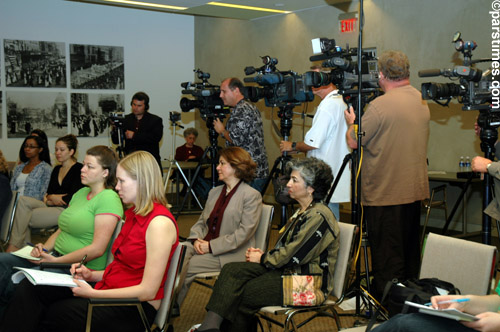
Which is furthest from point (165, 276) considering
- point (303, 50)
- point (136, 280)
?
point (303, 50)

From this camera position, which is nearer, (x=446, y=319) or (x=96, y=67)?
(x=446, y=319)

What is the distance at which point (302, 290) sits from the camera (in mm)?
2832

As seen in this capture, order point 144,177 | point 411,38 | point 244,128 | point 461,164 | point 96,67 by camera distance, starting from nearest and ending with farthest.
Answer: point 144,177, point 244,128, point 461,164, point 411,38, point 96,67

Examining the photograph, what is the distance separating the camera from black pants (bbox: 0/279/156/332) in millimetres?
2473

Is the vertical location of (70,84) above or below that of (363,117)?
above

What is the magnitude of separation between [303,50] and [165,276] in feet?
19.1

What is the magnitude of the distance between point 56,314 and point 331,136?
2470 millimetres

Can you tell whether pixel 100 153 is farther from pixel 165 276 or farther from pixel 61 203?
pixel 61 203

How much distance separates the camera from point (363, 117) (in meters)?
3.64

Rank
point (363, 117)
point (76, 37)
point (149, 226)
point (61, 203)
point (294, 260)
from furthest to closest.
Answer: point (76, 37) < point (61, 203) < point (363, 117) < point (294, 260) < point (149, 226)

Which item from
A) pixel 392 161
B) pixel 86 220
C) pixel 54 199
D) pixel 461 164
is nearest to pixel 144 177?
pixel 86 220

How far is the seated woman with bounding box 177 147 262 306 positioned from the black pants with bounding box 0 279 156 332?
3.05 ft

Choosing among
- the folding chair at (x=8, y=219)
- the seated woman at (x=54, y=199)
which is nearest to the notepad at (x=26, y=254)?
the folding chair at (x=8, y=219)

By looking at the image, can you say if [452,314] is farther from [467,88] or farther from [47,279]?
[467,88]
